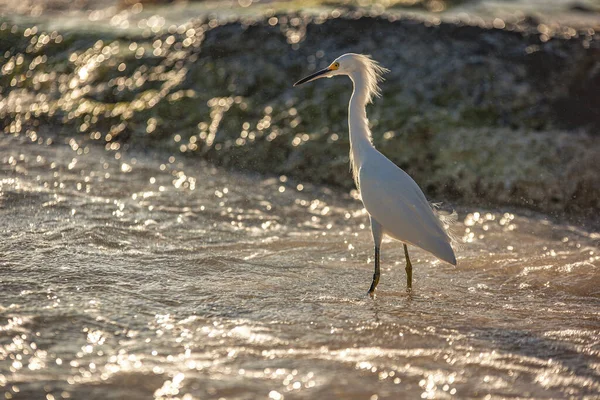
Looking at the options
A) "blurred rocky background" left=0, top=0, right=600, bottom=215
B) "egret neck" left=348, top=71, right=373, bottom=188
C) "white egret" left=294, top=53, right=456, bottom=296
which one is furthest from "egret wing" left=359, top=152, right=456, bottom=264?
"blurred rocky background" left=0, top=0, right=600, bottom=215

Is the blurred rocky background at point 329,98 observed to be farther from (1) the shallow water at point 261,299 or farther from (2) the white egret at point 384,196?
(2) the white egret at point 384,196

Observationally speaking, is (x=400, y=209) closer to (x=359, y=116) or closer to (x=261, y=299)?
(x=359, y=116)

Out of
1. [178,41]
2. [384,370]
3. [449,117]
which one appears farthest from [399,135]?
[384,370]

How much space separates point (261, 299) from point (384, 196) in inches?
51.3

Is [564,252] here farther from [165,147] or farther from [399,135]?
[165,147]

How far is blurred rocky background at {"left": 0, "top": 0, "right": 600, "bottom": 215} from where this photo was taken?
28.8ft

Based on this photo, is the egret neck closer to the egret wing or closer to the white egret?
the white egret

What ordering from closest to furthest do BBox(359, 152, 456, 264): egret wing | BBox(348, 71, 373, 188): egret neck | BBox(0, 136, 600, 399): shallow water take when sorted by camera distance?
BBox(0, 136, 600, 399): shallow water, BBox(359, 152, 456, 264): egret wing, BBox(348, 71, 373, 188): egret neck

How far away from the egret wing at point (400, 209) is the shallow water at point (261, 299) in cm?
42

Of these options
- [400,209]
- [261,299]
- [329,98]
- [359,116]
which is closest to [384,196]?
[400,209]

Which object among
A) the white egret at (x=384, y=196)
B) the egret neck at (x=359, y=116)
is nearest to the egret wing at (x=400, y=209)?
the white egret at (x=384, y=196)

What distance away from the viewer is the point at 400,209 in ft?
19.1

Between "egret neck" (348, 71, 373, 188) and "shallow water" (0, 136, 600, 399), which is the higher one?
"egret neck" (348, 71, 373, 188)

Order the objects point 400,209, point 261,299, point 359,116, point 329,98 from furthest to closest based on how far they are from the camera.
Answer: point 329,98, point 359,116, point 400,209, point 261,299
